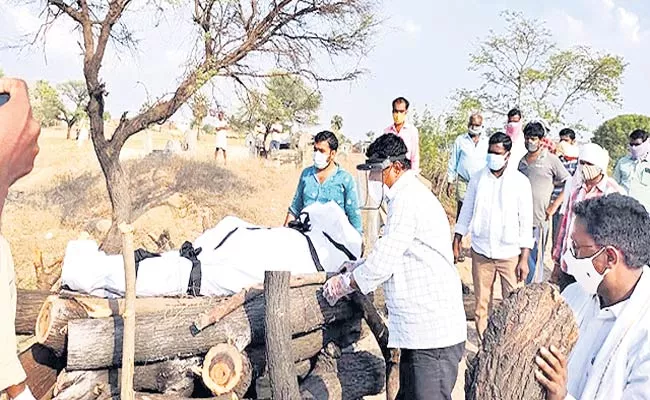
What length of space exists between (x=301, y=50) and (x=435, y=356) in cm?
766

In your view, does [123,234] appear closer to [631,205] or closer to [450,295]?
[450,295]

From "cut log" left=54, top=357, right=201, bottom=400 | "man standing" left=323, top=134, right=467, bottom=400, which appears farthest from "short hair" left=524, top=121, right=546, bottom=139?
"cut log" left=54, top=357, right=201, bottom=400

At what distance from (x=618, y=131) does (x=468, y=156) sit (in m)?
29.3

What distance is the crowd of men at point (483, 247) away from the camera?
184 centimetres

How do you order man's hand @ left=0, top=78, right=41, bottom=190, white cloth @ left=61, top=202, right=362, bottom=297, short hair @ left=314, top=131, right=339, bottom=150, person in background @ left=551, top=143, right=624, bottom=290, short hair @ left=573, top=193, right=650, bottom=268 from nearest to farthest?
man's hand @ left=0, top=78, right=41, bottom=190 < short hair @ left=573, top=193, right=650, bottom=268 < white cloth @ left=61, top=202, right=362, bottom=297 < person in background @ left=551, top=143, right=624, bottom=290 < short hair @ left=314, top=131, right=339, bottom=150

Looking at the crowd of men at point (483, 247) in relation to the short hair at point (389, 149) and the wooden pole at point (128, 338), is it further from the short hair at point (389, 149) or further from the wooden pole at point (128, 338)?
the wooden pole at point (128, 338)

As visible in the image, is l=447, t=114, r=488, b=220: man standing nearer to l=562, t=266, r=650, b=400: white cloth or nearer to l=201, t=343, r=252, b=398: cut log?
l=201, t=343, r=252, b=398: cut log

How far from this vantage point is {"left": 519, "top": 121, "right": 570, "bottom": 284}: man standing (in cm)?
688

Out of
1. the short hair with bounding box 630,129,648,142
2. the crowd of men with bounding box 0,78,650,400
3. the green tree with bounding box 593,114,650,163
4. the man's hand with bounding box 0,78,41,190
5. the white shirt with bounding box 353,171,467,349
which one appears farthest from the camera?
the green tree with bounding box 593,114,650,163

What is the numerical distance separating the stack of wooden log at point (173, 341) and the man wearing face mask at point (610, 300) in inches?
84.1

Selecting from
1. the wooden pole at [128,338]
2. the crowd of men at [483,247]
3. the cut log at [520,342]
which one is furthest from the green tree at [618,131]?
the cut log at [520,342]

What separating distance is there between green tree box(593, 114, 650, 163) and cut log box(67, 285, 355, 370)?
3049 cm

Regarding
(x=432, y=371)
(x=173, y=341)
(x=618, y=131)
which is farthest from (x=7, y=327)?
(x=618, y=131)

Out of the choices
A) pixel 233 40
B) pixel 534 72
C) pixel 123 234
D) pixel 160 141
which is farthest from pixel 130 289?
pixel 160 141
